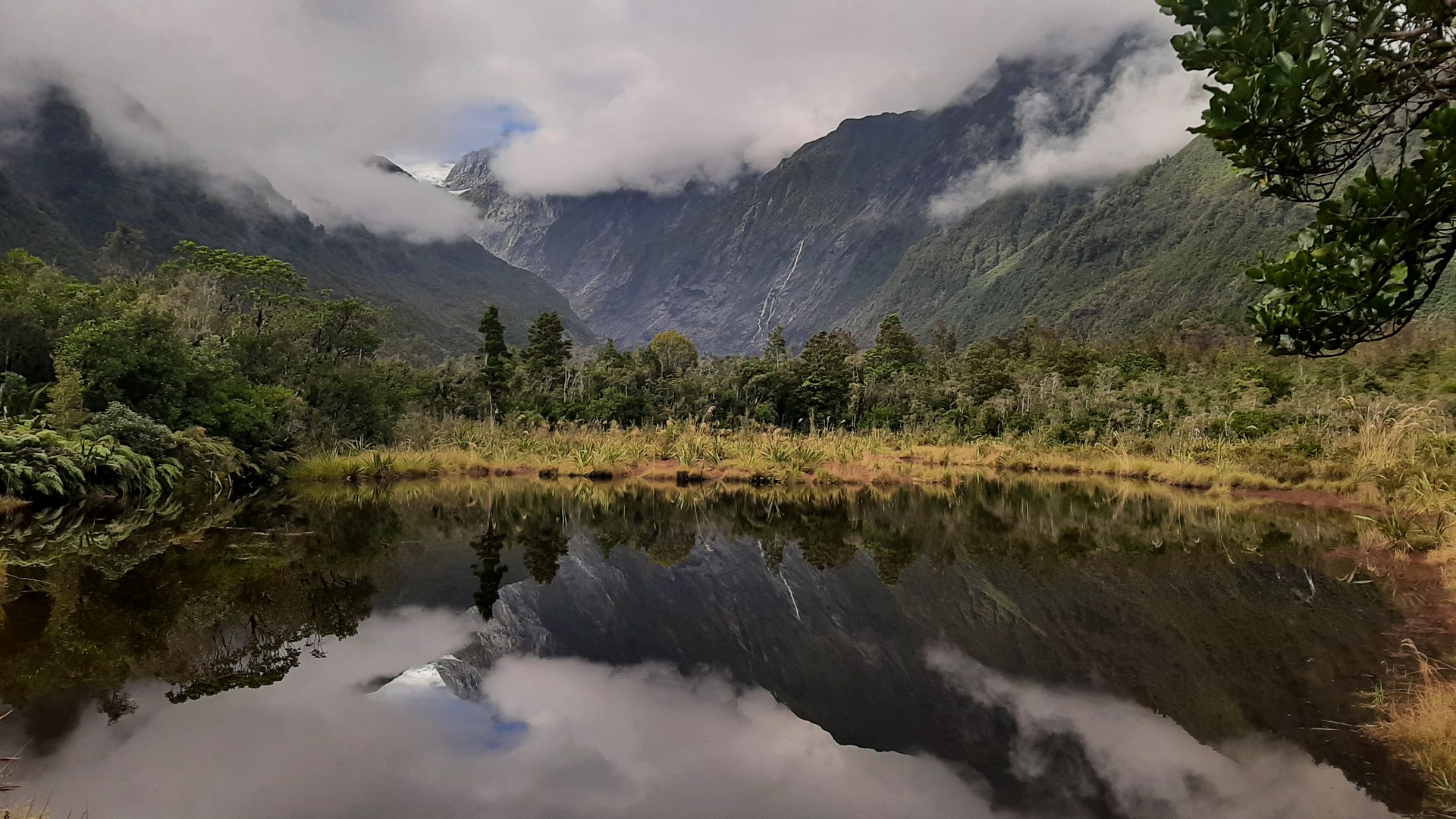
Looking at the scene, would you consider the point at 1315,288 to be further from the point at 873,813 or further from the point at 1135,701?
the point at 873,813

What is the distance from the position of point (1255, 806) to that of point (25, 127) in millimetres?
139051

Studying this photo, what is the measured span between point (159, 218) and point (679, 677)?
116909 millimetres

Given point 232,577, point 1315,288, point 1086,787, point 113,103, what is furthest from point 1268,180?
point 113,103

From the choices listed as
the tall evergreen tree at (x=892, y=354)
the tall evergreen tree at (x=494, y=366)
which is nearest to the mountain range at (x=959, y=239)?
the tall evergreen tree at (x=892, y=354)

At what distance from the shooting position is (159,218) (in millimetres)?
91188

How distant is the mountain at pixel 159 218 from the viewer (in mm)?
67000

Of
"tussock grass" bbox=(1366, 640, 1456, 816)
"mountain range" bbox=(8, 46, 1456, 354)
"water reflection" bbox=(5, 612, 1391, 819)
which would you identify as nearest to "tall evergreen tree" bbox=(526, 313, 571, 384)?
"water reflection" bbox=(5, 612, 1391, 819)

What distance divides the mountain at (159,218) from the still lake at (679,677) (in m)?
71.0

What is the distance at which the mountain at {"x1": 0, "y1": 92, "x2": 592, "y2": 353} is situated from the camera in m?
67.0

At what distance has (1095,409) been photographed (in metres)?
23.1

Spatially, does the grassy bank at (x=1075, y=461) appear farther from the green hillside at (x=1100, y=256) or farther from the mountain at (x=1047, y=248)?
the green hillside at (x=1100, y=256)

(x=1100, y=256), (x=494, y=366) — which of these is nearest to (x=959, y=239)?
(x=1100, y=256)

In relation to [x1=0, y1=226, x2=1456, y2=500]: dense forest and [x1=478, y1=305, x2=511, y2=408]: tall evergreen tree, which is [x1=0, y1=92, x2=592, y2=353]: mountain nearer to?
[x1=0, y1=226, x2=1456, y2=500]: dense forest

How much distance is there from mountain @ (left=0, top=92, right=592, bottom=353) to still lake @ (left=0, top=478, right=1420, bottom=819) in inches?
2794
